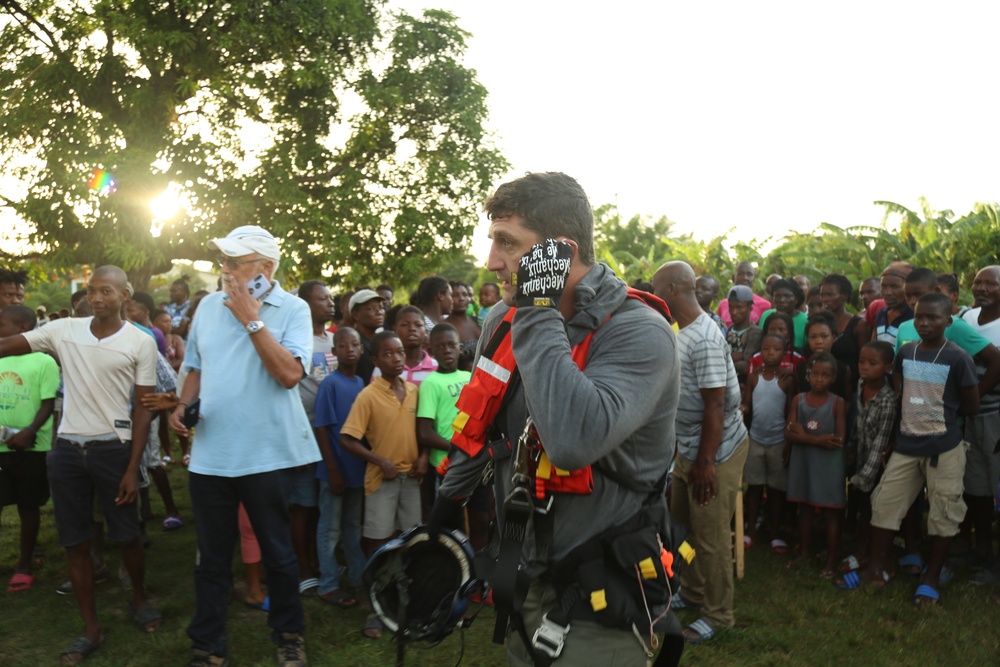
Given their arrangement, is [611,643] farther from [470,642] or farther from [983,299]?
[983,299]

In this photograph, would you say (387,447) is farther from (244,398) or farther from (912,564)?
(912,564)

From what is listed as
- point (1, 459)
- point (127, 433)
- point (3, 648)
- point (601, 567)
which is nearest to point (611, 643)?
point (601, 567)

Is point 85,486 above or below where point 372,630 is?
above

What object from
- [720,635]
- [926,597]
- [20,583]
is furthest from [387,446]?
[926,597]

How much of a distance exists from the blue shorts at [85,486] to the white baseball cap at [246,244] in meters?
1.51

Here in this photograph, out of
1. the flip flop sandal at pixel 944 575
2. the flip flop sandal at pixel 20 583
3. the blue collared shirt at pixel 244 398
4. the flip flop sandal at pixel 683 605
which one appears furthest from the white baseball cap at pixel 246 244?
the flip flop sandal at pixel 944 575

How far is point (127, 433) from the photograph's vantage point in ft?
15.5

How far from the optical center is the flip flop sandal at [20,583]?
5.60 metres

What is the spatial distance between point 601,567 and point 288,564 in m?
2.55

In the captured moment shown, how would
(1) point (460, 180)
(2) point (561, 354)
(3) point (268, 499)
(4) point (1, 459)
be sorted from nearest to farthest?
(2) point (561, 354) → (3) point (268, 499) → (4) point (1, 459) → (1) point (460, 180)

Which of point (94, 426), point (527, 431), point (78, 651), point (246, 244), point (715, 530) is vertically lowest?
→ point (78, 651)

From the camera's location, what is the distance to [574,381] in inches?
75.6

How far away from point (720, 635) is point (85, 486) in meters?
3.97

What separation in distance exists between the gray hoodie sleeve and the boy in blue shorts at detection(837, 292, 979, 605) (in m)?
4.09
